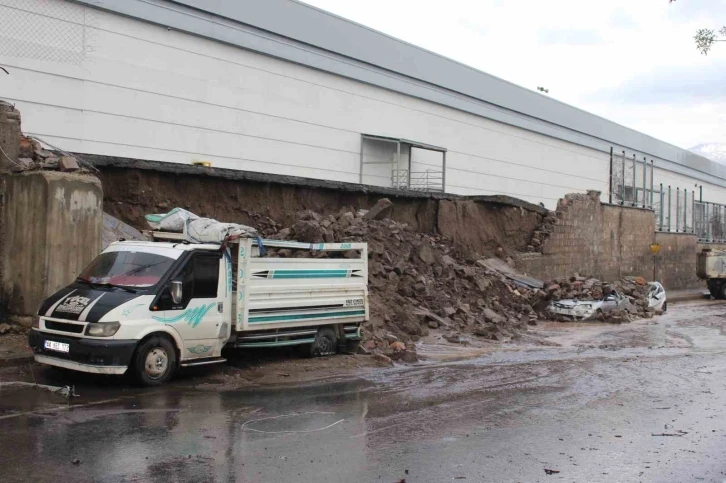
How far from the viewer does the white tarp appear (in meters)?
10.3

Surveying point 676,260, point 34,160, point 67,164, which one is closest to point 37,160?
point 34,160

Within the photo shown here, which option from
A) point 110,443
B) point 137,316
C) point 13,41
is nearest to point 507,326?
point 137,316

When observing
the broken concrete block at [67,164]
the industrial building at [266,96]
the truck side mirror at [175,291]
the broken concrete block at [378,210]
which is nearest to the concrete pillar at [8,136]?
the broken concrete block at [67,164]

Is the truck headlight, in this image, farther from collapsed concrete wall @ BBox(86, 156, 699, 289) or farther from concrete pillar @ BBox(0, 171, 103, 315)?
collapsed concrete wall @ BBox(86, 156, 699, 289)

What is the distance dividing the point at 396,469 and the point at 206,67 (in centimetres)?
1957

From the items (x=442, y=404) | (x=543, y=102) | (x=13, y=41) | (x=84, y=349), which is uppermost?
(x=543, y=102)

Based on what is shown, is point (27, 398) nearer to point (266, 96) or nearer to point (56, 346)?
point (56, 346)

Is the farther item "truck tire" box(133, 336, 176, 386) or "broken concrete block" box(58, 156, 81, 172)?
"broken concrete block" box(58, 156, 81, 172)

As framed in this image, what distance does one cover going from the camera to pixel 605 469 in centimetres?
637

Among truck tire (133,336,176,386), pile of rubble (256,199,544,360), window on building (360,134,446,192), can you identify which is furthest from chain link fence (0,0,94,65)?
window on building (360,134,446,192)

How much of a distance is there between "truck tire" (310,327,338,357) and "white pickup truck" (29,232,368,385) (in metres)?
0.02

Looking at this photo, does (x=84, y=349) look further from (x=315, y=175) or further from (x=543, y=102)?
(x=543, y=102)

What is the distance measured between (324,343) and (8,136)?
6.50 m

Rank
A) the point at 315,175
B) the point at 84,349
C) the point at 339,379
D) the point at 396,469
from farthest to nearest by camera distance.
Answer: the point at 315,175 → the point at 339,379 → the point at 84,349 → the point at 396,469
